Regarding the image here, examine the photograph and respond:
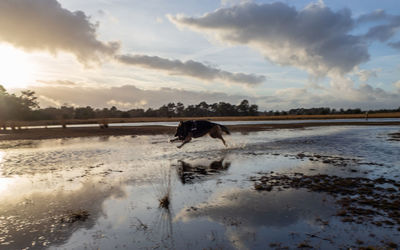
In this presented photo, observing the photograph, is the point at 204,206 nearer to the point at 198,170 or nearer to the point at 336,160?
the point at 198,170

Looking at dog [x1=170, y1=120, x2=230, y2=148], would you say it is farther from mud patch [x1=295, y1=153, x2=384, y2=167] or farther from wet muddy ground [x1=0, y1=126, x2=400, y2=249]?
mud patch [x1=295, y1=153, x2=384, y2=167]

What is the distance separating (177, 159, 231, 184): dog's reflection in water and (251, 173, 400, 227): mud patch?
2.03 metres

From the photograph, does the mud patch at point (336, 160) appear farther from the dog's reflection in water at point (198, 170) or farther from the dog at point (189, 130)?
the dog at point (189, 130)

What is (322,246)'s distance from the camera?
421 cm

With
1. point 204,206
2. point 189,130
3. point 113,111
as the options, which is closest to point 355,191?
point 204,206

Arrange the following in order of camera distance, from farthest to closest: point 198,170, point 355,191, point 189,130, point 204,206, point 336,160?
point 189,130, point 336,160, point 198,170, point 355,191, point 204,206

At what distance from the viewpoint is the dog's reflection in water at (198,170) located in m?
9.30

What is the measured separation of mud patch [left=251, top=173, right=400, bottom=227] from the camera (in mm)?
5398

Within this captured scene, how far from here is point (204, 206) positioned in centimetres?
638

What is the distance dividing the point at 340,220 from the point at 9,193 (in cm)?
1008

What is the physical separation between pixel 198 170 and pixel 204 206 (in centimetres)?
A: 427

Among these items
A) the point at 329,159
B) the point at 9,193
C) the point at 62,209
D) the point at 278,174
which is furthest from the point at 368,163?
the point at 9,193

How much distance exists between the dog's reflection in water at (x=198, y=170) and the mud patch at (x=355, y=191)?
203cm

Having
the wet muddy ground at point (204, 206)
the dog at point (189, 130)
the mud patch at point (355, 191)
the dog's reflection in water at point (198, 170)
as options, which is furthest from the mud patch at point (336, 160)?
the dog at point (189, 130)
